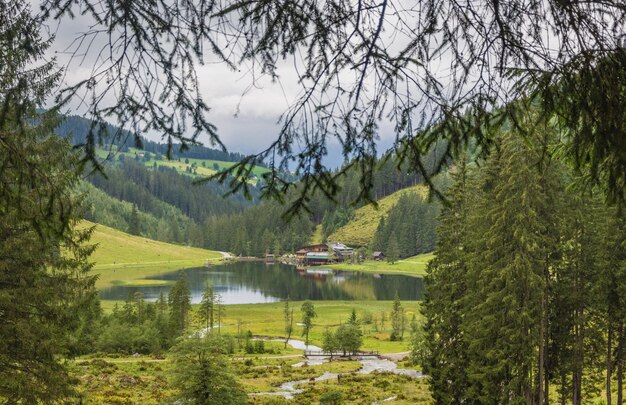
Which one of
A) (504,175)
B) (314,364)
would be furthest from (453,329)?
(314,364)

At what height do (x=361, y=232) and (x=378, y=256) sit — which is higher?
(x=361, y=232)

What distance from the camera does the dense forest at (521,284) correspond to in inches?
835

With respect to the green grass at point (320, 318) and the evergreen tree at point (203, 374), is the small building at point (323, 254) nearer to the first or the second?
the green grass at point (320, 318)

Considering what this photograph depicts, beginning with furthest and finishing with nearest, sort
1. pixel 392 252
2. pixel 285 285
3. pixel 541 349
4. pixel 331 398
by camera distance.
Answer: pixel 392 252 → pixel 285 285 → pixel 331 398 → pixel 541 349

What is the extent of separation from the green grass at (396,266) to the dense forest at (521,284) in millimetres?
105943

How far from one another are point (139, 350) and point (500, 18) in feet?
197

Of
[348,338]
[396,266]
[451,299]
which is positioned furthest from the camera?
[396,266]

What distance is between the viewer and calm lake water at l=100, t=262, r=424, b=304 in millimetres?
99319

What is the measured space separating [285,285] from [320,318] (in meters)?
40.8

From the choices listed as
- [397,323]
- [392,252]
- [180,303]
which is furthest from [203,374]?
[392,252]

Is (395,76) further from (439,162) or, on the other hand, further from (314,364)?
(314,364)

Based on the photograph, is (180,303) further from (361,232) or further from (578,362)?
(361,232)

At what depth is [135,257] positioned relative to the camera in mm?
158625

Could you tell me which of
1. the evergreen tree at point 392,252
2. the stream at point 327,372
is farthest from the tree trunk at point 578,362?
the evergreen tree at point 392,252
